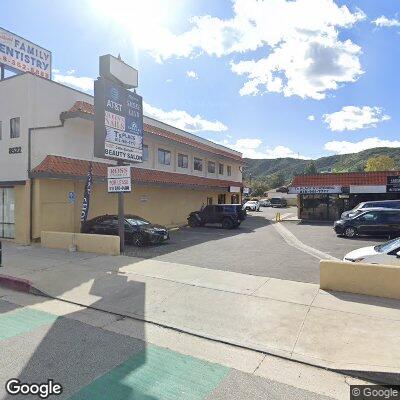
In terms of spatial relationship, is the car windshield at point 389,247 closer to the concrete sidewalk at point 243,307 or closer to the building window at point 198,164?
the concrete sidewalk at point 243,307

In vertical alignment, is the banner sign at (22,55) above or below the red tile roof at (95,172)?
above

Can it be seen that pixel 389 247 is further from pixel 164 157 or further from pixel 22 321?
pixel 164 157

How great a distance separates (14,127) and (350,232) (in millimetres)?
18276

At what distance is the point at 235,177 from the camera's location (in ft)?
131

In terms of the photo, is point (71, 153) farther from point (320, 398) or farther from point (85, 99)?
point (320, 398)

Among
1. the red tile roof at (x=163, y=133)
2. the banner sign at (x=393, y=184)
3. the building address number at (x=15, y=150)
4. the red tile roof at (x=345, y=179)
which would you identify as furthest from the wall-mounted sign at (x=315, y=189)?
the building address number at (x=15, y=150)

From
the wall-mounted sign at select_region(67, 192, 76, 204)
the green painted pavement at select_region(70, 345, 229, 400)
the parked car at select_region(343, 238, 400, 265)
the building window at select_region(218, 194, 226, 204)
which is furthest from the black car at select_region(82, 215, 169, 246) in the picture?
the building window at select_region(218, 194, 226, 204)

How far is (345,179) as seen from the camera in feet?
97.9

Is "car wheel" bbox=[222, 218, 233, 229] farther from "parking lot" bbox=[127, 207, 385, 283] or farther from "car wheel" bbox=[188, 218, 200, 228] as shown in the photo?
"parking lot" bbox=[127, 207, 385, 283]

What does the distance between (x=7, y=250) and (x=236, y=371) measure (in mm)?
12548

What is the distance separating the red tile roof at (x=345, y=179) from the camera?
1134 inches

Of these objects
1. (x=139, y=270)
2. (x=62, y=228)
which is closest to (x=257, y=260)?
(x=139, y=270)

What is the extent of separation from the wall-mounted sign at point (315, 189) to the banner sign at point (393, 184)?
142 inches

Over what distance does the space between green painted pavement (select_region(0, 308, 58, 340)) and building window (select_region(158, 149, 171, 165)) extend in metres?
18.6
